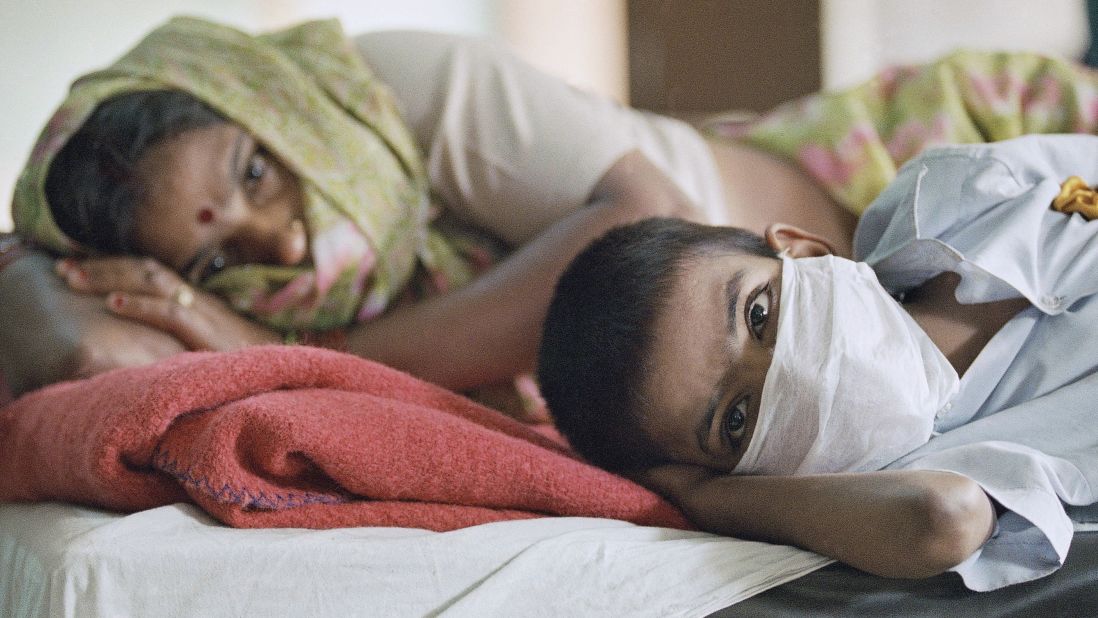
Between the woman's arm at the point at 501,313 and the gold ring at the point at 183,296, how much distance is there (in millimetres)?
201

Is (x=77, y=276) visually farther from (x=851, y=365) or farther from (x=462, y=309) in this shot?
(x=851, y=365)

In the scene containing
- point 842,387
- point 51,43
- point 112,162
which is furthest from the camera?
point 51,43

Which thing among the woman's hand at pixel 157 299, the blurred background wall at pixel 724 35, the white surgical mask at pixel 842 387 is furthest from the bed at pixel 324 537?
the blurred background wall at pixel 724 35

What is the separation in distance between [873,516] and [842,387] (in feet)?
0.55

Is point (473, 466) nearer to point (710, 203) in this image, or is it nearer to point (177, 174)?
point (177, 174)

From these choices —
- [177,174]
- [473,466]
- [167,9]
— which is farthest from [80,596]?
[167,9]

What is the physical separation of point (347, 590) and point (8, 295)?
30.6 inches

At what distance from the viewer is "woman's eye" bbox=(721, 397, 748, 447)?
2.87 ft

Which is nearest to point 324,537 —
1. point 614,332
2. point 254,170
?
point 614,332

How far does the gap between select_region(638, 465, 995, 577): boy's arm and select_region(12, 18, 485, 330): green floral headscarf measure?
2.12 feet

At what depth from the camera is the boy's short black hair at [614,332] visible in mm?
909

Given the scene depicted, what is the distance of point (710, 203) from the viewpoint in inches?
56.9

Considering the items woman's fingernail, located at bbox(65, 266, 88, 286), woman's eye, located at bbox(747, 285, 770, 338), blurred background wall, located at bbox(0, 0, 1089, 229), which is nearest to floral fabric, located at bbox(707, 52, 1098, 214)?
woman's eye, located at bbox(747, 285, 770, 338)

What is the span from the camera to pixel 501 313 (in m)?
1.24
